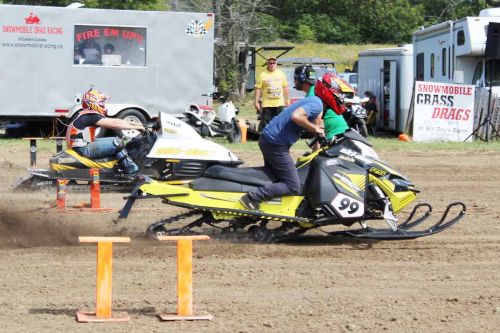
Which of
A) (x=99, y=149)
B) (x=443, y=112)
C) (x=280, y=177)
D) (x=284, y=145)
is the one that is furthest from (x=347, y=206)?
(x=443, y=112)

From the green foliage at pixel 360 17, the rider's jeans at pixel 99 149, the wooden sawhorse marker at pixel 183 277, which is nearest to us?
the wooden sawhorse marker at pixel 183 277

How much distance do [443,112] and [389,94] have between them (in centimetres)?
398

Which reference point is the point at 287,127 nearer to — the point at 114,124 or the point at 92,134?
the point at 114,124

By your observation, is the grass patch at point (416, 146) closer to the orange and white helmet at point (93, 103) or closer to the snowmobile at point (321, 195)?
the orange and white helmet at point (93, 103)

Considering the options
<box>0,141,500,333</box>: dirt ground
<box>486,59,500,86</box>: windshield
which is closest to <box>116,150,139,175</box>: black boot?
<box>0,141,500,333</box>: dirt ground

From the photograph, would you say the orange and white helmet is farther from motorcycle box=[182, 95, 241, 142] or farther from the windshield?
the windshield

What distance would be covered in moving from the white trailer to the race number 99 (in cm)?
1474

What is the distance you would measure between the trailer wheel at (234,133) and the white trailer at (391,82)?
5232 millimetres

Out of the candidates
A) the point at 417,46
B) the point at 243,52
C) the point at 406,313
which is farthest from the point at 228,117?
the point at 243,52

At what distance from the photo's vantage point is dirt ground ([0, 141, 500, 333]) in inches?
254

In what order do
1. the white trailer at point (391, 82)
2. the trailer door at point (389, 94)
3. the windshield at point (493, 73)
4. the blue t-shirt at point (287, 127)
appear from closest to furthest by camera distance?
the blue t-shirt at point (287, 127) → the windshield at point (493, 73) → the white trailer at point (391, 82) → the trailer door at point (389, 94)

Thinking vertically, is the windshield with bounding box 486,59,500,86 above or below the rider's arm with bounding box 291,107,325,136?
above

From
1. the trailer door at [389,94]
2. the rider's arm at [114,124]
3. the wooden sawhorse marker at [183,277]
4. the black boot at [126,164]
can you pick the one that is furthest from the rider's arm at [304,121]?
the trailer door at [389,94]

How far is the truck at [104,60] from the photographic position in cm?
2116
